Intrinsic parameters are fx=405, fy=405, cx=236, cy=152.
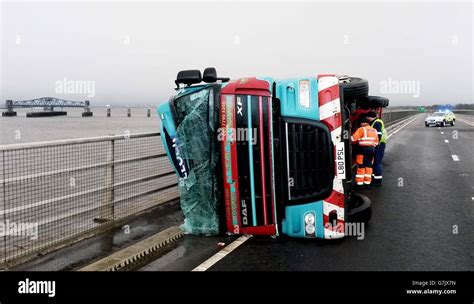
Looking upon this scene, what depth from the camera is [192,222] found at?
5.28 m

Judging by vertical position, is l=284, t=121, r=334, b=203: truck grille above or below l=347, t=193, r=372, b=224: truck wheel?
above

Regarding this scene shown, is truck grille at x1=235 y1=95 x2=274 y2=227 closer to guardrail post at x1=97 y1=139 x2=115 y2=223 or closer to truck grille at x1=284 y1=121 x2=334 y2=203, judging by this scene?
truck grille at x1=284 y1=121 x2=334 y2=203

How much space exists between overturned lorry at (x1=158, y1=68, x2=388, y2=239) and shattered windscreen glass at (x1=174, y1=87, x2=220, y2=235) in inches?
0.5

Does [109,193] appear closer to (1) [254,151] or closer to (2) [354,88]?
(1) [254,151]

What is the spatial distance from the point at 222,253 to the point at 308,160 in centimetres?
149

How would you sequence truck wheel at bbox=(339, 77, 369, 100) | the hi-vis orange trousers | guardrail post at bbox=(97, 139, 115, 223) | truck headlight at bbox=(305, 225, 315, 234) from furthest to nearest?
the hi-vis orange trousers < guardrail post at bbox=(97, 139, 115, 223) < truck wheel at bbox=(339, 77, 369, 100) < truck headlight at bbox=(305, 225, 315, 234)

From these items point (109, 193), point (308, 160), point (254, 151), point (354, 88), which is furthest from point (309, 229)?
point (109, 193)

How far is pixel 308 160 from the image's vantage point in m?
4.88

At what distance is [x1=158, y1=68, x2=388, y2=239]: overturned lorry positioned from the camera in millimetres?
4793

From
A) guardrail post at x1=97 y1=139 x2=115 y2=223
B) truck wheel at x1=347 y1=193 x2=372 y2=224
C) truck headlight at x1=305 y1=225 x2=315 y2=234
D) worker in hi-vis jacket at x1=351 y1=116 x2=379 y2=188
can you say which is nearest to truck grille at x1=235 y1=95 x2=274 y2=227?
truck headlight at x1=305 y1=225 x2=315 y2=234

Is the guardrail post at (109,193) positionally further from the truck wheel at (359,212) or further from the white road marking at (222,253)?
the truck wheel at (359,212)

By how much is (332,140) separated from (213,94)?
1542mm
